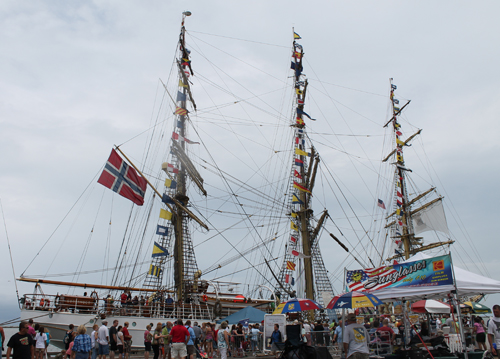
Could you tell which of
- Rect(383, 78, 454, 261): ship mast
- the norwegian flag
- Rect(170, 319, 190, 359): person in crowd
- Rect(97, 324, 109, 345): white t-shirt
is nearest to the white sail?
Rect(383, 78, 454, 261): ship mast

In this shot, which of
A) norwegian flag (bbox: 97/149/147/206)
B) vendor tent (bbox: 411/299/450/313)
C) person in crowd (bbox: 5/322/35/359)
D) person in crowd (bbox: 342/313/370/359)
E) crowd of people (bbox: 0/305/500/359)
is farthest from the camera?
norwegian flag (bbox: 97/149/147/206)

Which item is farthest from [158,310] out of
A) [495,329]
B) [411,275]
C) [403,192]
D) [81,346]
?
[403,192]

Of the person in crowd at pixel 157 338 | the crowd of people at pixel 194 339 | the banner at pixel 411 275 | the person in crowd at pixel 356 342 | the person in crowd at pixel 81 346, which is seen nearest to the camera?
the crowd of people at pixel 194 339

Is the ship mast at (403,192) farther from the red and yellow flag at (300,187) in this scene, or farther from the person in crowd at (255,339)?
the person in crowd at (255,339)

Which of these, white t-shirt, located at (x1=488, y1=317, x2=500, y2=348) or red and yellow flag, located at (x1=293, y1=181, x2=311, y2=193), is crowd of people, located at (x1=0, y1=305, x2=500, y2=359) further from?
red and yellow flag, located at (x1=293, y1=181, x2=311, y2=193)

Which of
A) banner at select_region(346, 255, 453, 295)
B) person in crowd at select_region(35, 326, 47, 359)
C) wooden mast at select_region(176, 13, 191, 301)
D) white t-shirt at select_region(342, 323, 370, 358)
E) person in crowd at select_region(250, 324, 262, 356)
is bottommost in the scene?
person in crowd at select_region(250, 324, 262, 356)

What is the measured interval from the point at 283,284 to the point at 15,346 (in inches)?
786

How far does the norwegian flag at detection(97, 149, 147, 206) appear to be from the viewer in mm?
20575

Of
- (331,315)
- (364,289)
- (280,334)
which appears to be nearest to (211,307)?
(331,315)

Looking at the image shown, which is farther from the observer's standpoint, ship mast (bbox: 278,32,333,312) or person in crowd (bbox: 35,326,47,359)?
ship mast (bbox: 278,32,333,312)

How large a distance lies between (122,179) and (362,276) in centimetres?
1379

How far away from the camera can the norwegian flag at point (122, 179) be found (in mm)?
20575

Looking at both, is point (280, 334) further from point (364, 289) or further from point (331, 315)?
point (331, 315)

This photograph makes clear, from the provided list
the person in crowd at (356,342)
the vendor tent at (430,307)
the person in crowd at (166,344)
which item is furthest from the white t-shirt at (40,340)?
the vendor tent at (430,307)
